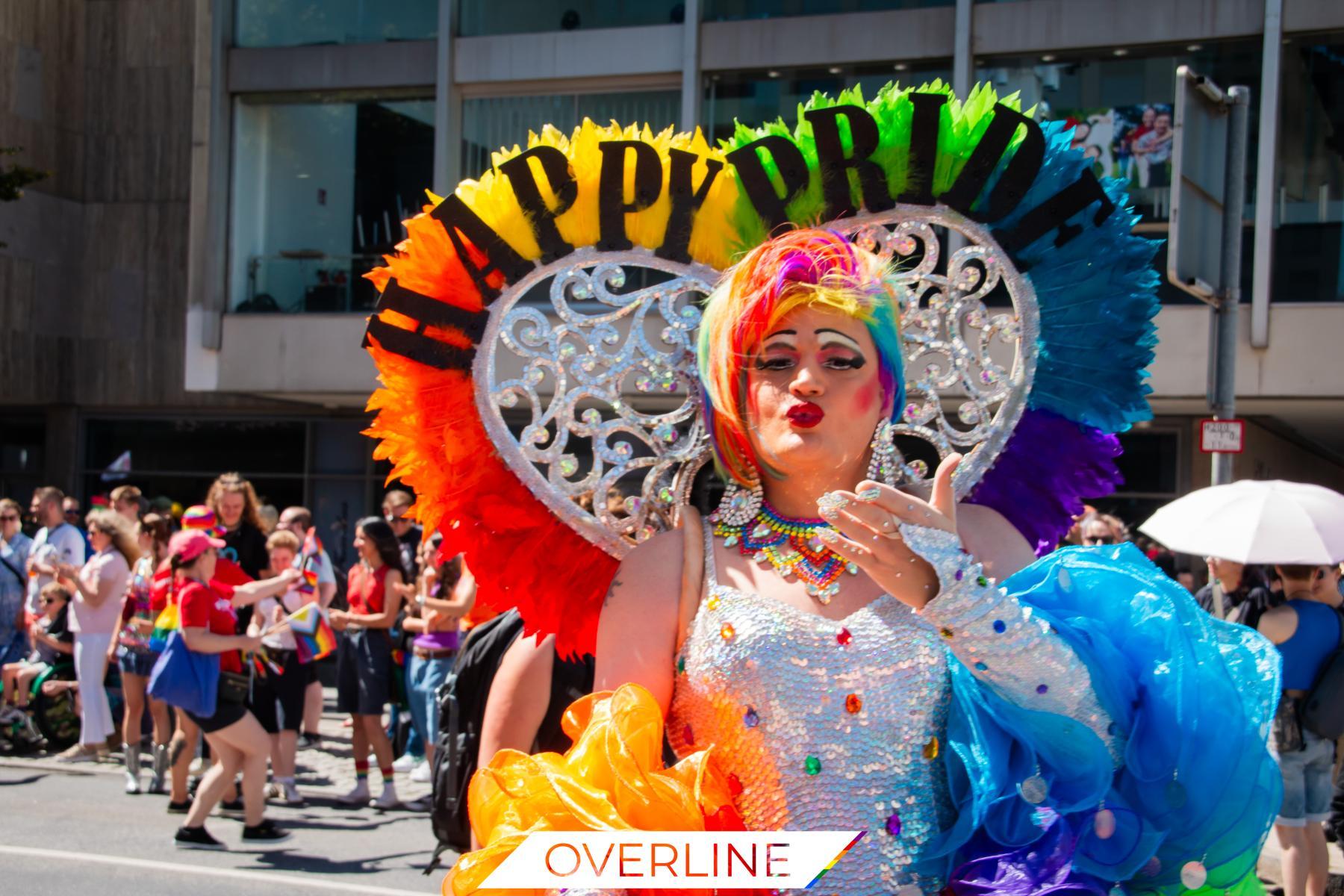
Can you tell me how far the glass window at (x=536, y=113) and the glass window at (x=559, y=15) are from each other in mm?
671

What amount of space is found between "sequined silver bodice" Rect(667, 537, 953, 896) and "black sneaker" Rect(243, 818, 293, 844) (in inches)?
200

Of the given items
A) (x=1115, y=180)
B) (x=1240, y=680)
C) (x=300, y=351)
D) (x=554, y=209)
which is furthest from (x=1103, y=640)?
(x=300, y=351)

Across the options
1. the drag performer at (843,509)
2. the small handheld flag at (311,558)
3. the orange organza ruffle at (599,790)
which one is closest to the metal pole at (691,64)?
the small handheld flag at (311,558)

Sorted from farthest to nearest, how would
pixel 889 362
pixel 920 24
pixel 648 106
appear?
pixel 648 106 < pixel 920 24 < pixel 889 362

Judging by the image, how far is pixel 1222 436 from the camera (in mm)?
6566

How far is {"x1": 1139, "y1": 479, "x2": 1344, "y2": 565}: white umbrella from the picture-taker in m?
5.36

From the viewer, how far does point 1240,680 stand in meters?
2.21

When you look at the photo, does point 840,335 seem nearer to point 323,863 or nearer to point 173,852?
point 323,863

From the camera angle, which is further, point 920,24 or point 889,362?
point 920,24

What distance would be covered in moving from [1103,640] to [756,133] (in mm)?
1200

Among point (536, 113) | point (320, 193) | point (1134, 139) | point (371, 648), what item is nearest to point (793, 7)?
point (536, 113)

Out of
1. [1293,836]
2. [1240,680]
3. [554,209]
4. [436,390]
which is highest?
[554,209]

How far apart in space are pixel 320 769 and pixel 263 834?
2.16 m

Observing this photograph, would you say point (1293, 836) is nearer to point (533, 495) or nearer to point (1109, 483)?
point (1109, 483)
